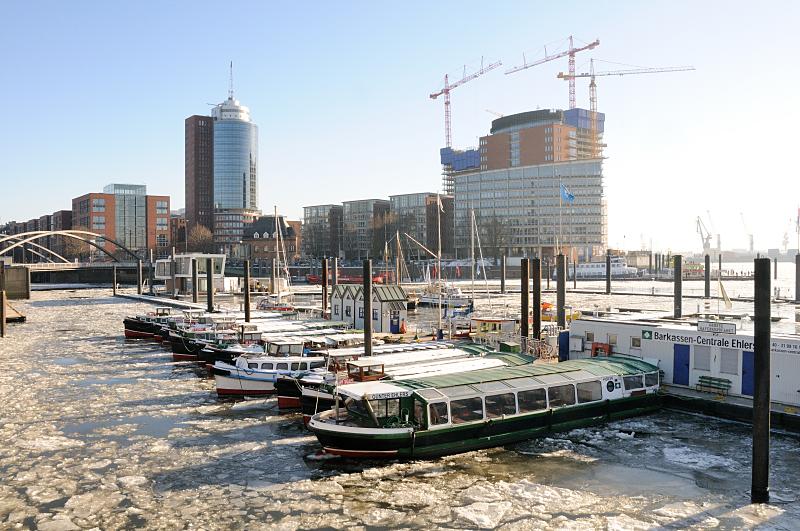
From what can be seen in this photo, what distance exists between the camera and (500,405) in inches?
1082

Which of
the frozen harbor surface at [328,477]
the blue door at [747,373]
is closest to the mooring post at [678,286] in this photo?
the blue door at [747,373]

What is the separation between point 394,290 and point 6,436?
1351 inches

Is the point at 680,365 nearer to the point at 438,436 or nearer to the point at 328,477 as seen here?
the point at 438,436

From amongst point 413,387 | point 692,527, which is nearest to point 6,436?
point 413,387

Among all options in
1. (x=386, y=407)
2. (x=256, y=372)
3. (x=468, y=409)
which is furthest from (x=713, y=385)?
(x=256, y=372)

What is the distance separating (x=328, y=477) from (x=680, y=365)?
19971 mm

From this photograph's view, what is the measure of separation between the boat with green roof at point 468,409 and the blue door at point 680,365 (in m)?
3.31

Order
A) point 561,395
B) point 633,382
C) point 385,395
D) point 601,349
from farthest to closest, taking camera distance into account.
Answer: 1. point 601,349
2. point 633,382
3. point 561,395
4. point 385,395

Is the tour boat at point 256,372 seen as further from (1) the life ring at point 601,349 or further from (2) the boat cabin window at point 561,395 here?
(1) the life ring at point 601,349

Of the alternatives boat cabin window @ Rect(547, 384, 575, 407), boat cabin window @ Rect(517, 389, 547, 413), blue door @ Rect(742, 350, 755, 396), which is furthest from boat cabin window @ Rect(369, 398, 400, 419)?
blue door @ Rect(742, 350, 755, 396)

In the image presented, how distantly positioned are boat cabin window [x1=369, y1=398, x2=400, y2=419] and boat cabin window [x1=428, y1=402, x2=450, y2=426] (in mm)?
Result: 1295

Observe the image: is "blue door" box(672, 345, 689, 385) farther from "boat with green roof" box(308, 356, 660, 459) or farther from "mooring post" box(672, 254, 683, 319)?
"mooring post" box(672, 254, 683, 319)

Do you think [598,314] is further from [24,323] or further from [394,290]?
[24,323]

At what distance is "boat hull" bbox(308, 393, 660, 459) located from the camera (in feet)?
81.7
